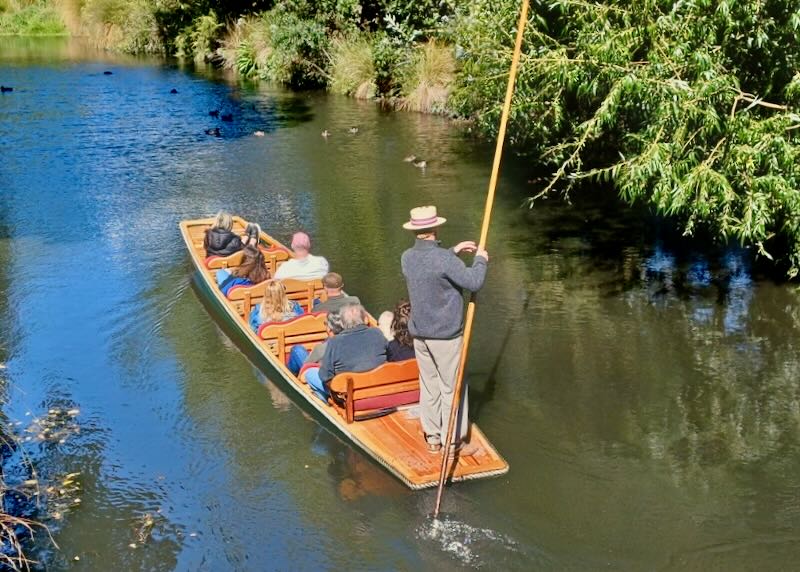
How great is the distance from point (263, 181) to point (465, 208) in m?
4.41

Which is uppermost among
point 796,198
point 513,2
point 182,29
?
point 513,2

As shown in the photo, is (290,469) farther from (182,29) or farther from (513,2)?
(182,29)

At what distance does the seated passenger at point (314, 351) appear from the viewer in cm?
814

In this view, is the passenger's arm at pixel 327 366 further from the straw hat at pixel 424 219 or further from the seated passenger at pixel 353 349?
the straw hat at pixel 424 219

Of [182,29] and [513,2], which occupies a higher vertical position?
[513,2]

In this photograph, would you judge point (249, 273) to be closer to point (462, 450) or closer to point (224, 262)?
point (224, 262)

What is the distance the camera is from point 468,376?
9406 mm

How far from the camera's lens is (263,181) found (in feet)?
59.4

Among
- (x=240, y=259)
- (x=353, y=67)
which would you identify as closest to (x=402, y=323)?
(x=240, y=259)

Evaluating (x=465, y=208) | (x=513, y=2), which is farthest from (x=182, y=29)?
(x=513, y=2)

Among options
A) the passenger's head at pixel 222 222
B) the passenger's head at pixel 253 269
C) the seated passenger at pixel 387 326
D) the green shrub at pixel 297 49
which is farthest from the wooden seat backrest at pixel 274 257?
the green shrub at pixel 297 49

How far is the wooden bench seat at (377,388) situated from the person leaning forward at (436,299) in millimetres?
447

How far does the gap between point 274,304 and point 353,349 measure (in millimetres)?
1930

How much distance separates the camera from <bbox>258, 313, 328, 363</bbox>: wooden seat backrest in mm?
9062
